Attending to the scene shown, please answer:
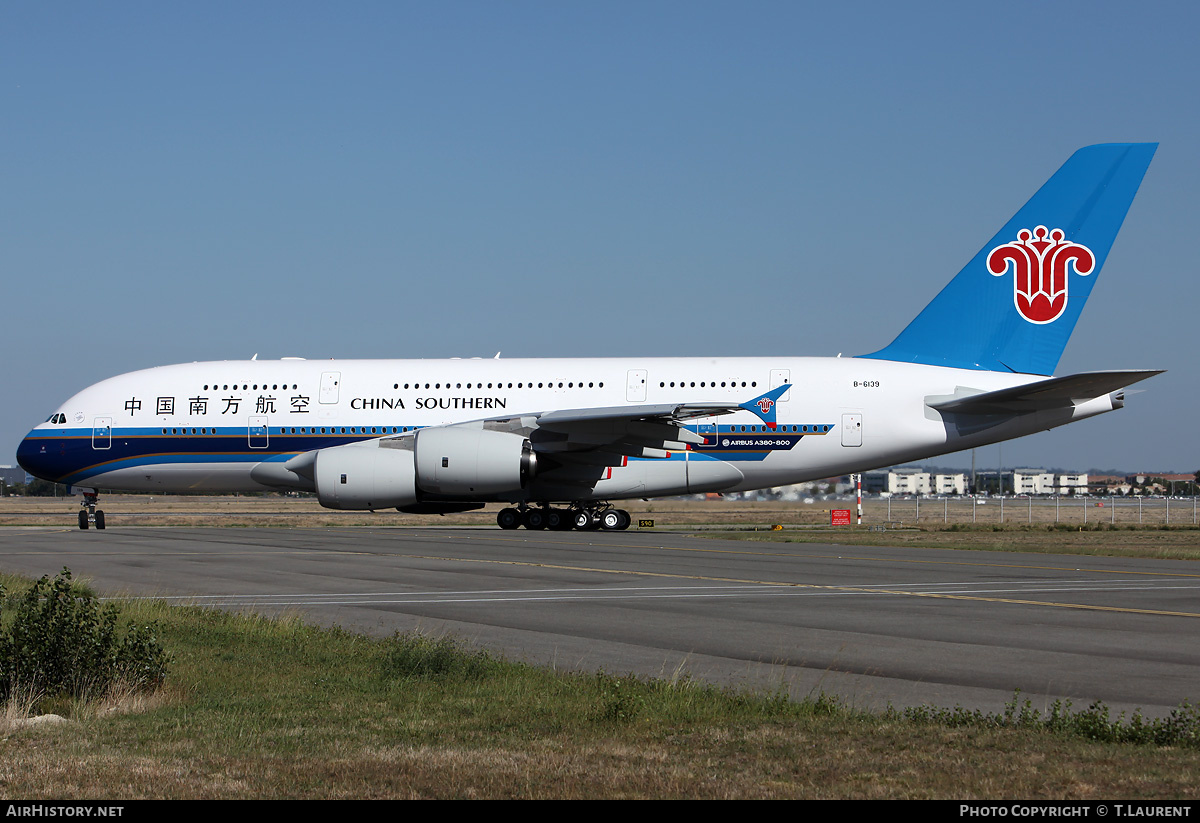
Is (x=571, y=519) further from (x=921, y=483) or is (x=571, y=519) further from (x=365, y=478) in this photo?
(x=921, y=483)

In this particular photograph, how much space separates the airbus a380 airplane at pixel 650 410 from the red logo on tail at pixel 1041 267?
49 millimetres

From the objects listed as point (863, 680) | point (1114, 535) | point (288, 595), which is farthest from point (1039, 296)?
point (863, 680)

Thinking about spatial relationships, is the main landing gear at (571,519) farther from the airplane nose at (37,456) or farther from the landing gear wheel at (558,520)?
the airplane nose at (37,456)

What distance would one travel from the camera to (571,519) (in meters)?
32.9

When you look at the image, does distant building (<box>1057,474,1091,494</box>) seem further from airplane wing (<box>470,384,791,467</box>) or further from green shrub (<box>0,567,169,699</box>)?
green shrub (<box>0,567,169,699</box>)

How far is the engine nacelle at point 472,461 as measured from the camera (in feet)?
99.3

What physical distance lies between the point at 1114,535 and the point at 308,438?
2229cm

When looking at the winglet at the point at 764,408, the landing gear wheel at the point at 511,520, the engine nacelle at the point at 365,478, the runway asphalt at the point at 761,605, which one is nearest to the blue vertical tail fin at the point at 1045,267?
the winglet at the point at 764,408

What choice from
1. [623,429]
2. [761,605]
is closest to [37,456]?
[623,429]

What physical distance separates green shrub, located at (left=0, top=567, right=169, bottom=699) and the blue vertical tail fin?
89.1 feet

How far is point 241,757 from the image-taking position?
6172 mm

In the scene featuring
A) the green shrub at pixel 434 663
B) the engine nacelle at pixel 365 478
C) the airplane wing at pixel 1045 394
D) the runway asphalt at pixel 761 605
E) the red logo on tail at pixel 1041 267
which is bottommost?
the runway asphalt at pixel 761 605

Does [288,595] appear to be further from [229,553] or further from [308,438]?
[308,438]

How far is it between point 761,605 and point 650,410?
1538 centimetres
